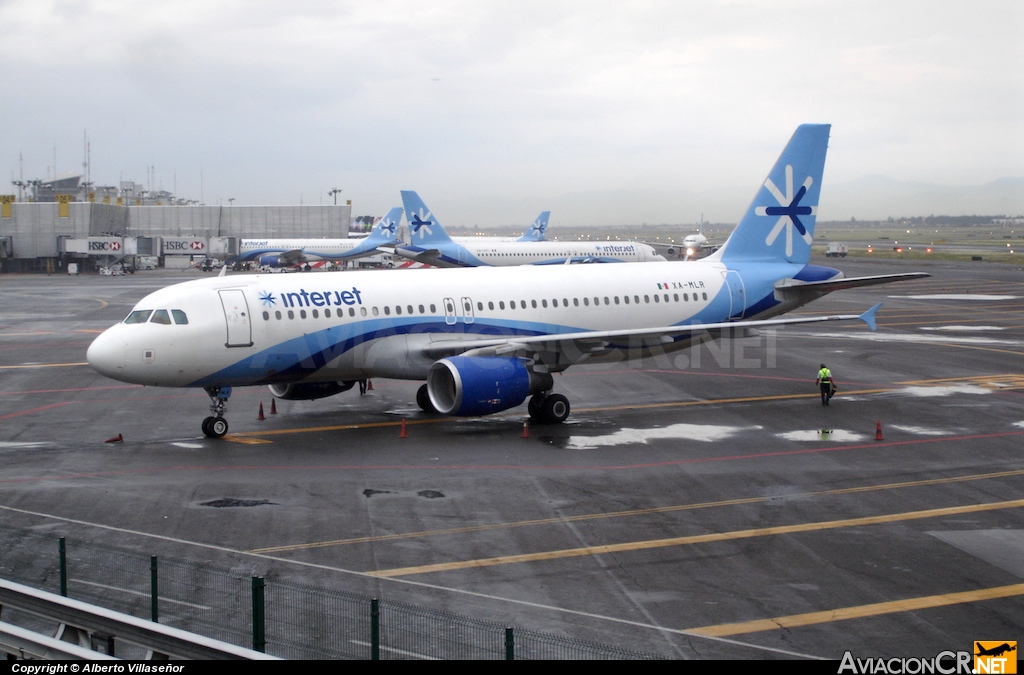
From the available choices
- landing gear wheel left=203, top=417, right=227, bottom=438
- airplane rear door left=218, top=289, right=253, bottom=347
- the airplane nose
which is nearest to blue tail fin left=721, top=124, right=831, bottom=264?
airplane rear door left=218, top=289, right=253, bottom=347

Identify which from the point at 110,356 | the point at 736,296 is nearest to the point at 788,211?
the point at 736,296

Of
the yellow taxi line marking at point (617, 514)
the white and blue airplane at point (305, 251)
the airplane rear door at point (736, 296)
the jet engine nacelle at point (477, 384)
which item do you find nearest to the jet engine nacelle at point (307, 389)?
the jet engine nacelle at point (477, 384)

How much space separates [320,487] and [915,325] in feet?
135

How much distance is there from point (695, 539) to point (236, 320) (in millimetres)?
14070

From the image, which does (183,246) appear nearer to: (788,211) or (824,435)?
(788,211)

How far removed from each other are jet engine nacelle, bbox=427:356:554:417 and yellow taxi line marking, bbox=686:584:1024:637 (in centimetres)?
1280

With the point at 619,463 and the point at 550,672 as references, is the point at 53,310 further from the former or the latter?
the point at 550,672

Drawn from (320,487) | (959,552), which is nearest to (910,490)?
(959,552)

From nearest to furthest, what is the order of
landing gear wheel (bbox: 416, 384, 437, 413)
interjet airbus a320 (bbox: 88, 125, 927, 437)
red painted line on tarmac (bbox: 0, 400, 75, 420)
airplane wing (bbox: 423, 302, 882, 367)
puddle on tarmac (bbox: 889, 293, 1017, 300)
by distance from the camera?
interjet airbus a320 (bbox: 88, 125, 927, 437)
airplane wing (bbox: 423, 302, 882, 367)
red painted line on tarmac (bbox: 0, 400, 75, 420)
landing gear wheel (bbox: 416, 384, 437, 413)
puddle on tarmac (bbox: 889, 293, 1017, 300)

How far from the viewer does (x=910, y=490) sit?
70.8 ft

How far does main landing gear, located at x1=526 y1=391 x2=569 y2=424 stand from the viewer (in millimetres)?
28703

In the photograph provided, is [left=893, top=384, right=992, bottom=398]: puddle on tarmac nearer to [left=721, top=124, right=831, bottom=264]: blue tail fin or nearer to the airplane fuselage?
the airplane fuselage

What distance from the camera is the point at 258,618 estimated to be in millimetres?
12578

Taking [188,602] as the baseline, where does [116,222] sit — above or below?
above
